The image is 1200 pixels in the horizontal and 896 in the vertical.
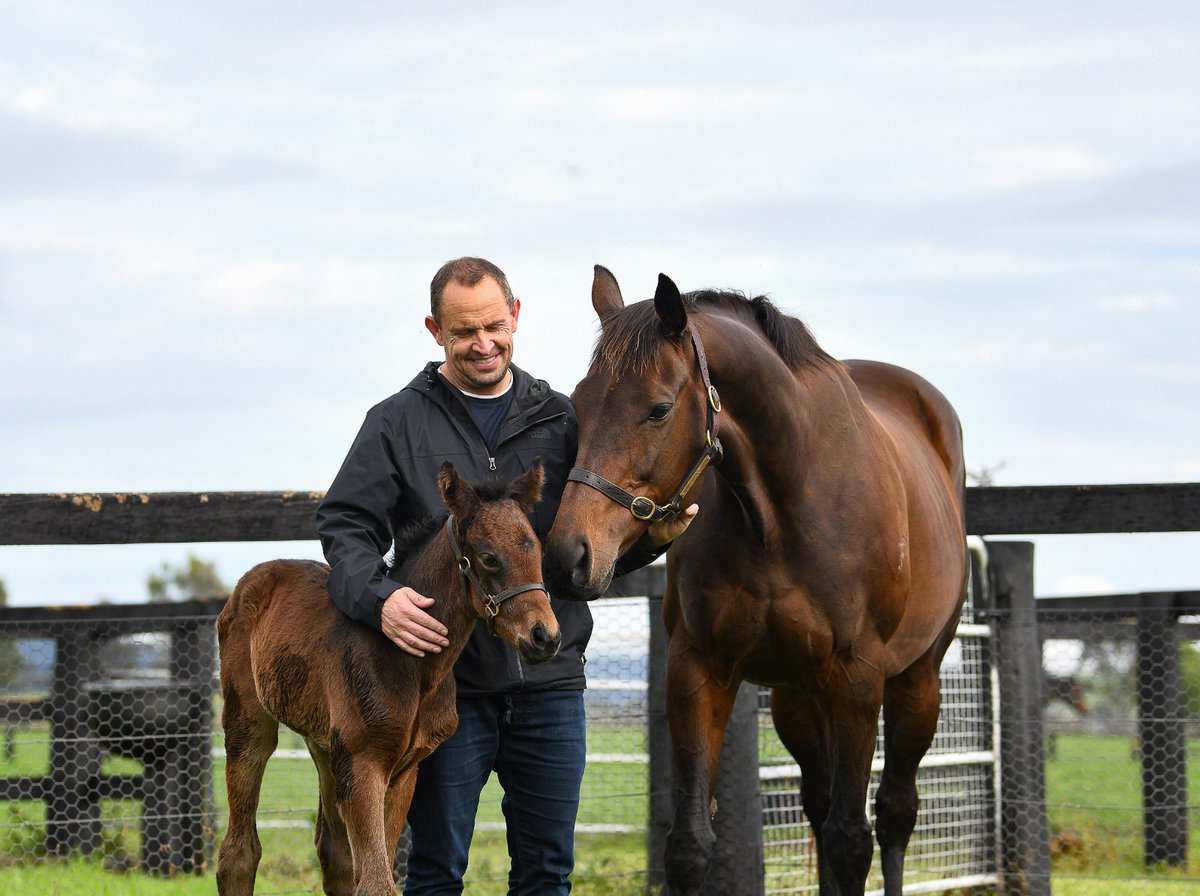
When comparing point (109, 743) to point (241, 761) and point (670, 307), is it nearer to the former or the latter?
point (241, 761)

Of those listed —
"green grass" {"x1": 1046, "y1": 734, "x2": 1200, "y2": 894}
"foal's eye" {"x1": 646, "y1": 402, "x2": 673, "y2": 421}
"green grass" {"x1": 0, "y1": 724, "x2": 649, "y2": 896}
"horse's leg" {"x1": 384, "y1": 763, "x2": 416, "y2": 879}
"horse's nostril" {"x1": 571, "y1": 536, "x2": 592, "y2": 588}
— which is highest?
"foal's eye" {"x1": 646, "y1": 402, "x2": 673, "y2": 421}

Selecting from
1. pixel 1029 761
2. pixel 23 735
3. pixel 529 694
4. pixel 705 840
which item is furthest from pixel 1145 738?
pixel 23 735

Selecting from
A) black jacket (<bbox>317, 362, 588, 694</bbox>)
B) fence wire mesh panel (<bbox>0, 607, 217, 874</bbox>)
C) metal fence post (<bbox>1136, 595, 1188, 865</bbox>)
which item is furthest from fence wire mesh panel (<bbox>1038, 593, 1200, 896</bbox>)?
fence wire mesh panel (<bbox>0, 607, 217, 874</bbox>)

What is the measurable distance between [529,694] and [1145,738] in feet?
16.4

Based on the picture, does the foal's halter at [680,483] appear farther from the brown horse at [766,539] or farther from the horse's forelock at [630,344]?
the horse's forelock at [630,344]

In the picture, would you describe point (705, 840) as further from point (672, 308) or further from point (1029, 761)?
point (1029, 761)

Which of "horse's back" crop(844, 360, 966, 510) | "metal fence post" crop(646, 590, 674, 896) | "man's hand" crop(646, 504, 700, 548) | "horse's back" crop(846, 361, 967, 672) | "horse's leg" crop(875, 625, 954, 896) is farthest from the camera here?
"horse's back" crop(844, 360, 966, 510)

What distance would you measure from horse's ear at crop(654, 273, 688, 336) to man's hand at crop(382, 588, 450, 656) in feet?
3.40

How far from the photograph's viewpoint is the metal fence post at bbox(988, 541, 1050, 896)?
613 cm

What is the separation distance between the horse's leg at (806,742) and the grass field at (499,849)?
0.74m

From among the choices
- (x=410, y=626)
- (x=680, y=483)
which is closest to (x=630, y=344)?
(x=680, y=483)

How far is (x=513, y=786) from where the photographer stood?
352cm

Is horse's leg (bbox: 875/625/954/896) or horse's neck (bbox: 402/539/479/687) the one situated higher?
horse's neck (bbox: 402/539/479/687)

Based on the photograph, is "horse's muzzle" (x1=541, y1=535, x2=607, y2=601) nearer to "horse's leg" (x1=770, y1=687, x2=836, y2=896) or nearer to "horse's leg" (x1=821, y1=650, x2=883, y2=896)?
"horse's leg" (x1=821, y1=650, x2=883, y2=896)
